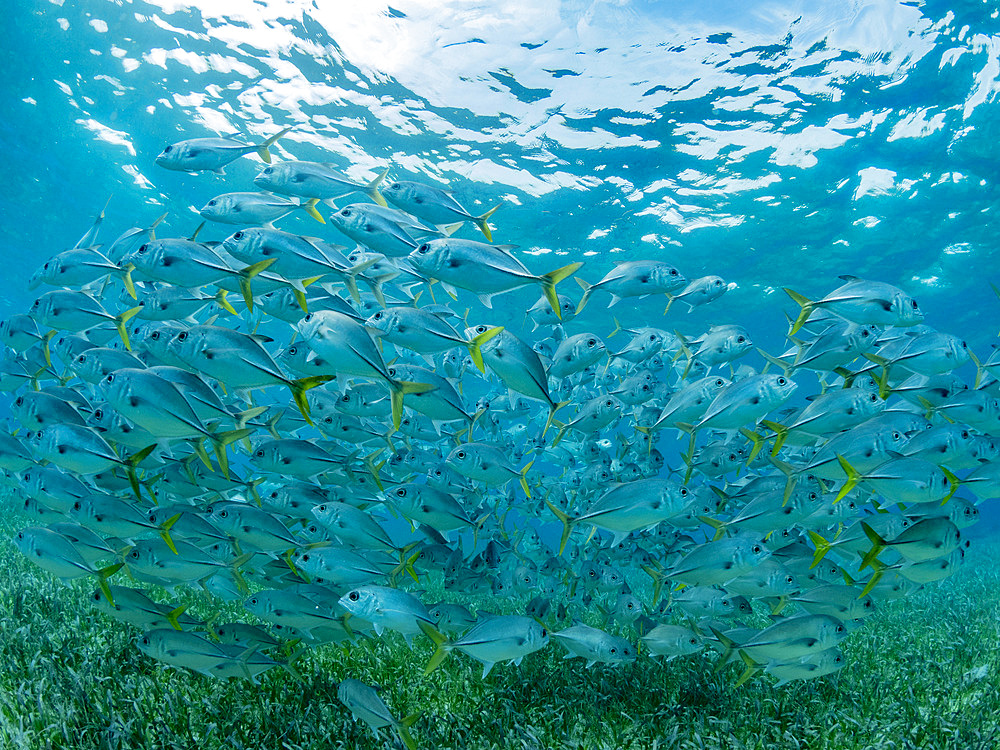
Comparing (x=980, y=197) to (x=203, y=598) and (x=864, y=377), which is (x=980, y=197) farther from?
(x=203, y=598)

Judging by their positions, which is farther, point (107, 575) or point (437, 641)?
point (107, 575)

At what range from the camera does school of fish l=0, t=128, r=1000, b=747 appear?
12.4 feet

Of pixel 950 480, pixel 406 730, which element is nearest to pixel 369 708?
pixel 406 730

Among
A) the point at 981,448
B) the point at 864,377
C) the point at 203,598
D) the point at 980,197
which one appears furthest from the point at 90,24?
the point at 980,197

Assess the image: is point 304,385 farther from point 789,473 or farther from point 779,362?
point 779,362

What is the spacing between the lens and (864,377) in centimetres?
563

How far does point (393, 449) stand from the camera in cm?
619

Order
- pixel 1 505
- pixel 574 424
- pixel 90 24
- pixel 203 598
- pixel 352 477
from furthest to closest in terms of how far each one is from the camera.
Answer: pixel 1 505 → pixel 90 24 → pixel 203 598 → pixel 574 424 → pixel 352 477

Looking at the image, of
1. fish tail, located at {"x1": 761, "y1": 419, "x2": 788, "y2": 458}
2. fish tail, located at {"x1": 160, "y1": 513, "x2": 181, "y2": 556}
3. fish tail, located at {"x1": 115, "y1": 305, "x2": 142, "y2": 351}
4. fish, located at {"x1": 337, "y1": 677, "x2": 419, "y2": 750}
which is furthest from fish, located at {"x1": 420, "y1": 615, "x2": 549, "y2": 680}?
fish tail, located at {"x1": 115, "y1": 305, "x2": 142, "y2": 351}

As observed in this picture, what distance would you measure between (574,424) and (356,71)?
1163cm

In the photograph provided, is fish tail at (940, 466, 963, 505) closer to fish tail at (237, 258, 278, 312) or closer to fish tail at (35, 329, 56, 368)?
fish tail at (237, 258, 278, 312)

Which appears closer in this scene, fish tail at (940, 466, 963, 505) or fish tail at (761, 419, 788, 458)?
fish tail at (940, 466, 963, 505)

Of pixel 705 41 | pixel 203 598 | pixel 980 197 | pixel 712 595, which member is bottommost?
pixel 203 598

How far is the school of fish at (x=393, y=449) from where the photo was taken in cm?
377
